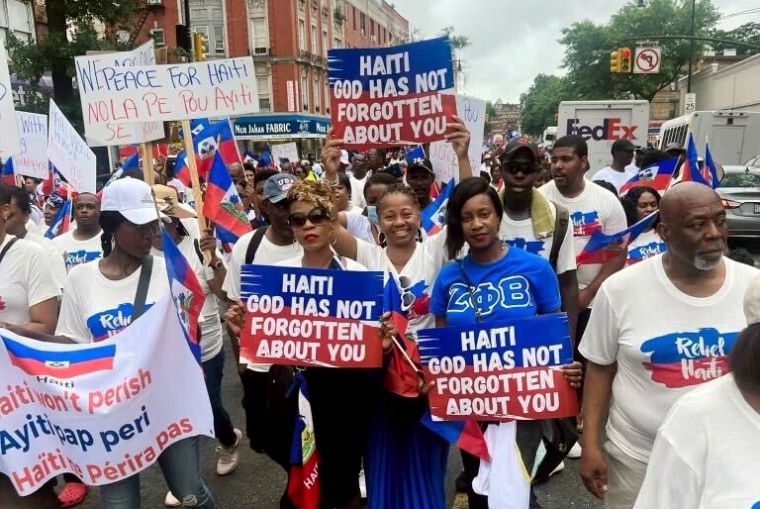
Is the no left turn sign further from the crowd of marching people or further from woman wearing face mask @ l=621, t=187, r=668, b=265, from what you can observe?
the crowd of marching people

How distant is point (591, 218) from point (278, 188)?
2.23m

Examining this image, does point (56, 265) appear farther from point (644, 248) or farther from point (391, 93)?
point (644, 248)

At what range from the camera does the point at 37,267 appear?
10.7 feet

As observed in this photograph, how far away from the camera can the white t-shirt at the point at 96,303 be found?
2938 mm

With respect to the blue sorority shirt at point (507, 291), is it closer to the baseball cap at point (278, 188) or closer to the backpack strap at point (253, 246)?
the baseball cap at point (278, 188)

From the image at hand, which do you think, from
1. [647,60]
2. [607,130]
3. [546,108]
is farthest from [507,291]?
[546,108]

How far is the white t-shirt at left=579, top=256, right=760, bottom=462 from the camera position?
7.47 ft

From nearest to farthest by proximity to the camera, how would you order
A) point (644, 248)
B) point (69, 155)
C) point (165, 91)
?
point (644, 248) → point (165, 91) → point (69, 155)

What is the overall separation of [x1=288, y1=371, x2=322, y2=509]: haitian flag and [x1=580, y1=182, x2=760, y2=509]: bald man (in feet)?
3.94

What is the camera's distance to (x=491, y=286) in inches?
113

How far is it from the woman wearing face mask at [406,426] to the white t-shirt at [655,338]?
2.92 feet

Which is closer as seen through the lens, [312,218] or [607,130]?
[312,218]

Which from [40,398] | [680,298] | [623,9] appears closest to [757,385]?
[680,298]

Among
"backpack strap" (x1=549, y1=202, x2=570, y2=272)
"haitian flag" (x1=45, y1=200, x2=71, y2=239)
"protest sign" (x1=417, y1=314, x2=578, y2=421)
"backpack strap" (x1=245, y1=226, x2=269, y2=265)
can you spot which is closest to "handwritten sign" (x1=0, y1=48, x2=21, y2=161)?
"backpack strap" (x1=245, y1=226, x2=269, y2=265)
